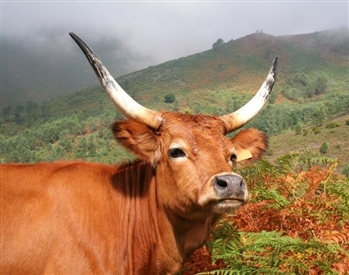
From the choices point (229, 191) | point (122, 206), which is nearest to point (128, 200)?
point (122, 206)

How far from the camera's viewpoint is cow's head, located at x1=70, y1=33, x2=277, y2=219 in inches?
179

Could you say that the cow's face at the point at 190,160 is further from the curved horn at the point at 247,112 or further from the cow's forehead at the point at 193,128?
the curved horn at the point at 247,112

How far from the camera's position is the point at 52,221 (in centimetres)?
482

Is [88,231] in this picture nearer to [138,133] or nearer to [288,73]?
[138,133]

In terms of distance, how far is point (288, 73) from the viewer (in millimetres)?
178875

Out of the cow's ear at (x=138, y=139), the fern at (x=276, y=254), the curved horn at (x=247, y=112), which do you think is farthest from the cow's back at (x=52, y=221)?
the curved horn at (x=247, y=112)

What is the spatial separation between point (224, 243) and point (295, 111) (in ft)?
371

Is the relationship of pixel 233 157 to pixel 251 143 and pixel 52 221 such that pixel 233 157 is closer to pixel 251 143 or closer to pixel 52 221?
pixel 251 143

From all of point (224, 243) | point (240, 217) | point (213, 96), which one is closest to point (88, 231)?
point (224, 243)

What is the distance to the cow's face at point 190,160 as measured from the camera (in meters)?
4.54

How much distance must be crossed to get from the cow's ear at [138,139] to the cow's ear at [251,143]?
1343 mm

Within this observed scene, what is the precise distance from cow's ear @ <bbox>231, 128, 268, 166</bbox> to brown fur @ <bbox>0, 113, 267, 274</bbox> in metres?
0.66

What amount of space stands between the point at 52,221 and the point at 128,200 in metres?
1.08

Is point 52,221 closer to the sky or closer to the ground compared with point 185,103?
closer to the sky
